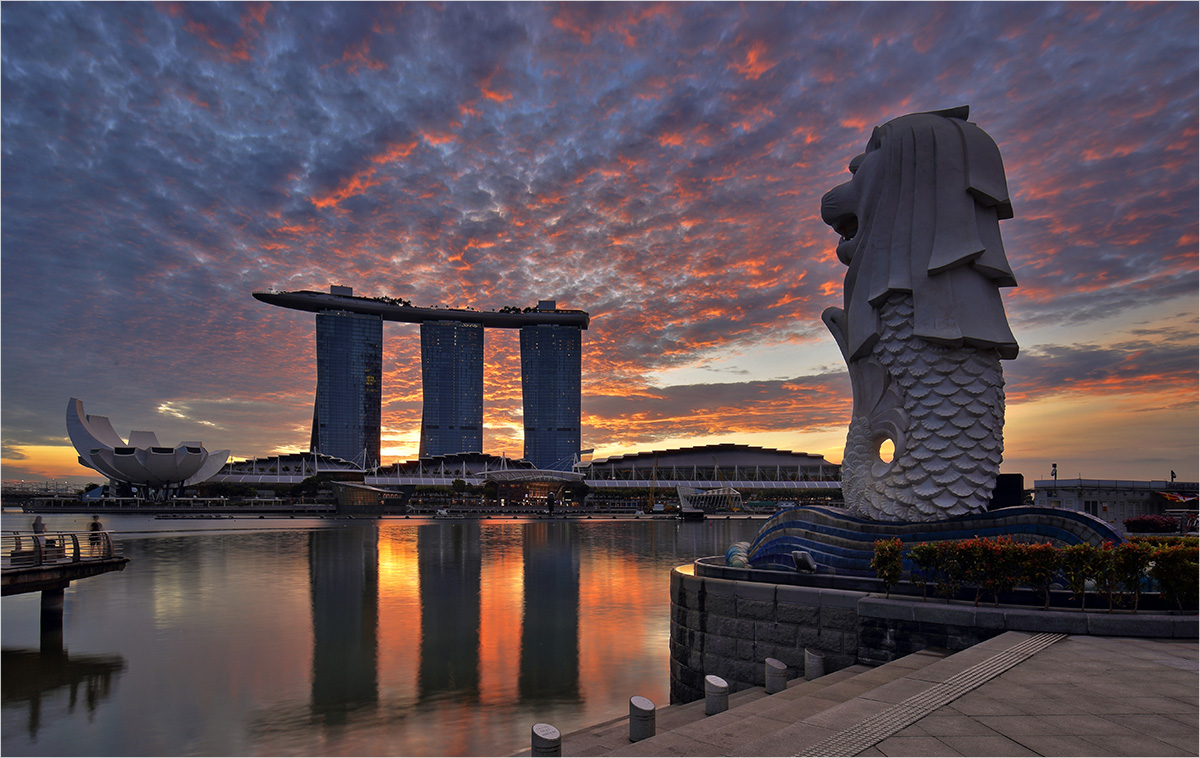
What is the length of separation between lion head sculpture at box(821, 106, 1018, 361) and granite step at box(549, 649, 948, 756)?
351 inches

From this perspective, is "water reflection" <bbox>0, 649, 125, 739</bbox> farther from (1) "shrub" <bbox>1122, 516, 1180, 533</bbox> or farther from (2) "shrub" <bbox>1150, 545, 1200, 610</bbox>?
(1) "shrub" <bbox>1122, 516, 1180, 533</bbox>

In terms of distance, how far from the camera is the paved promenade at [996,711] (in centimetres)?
611

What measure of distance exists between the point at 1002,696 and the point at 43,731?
54.4ft

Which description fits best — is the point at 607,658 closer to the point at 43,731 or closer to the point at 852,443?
the point at 852,443

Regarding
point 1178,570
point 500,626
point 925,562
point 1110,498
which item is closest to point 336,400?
point 1110,498

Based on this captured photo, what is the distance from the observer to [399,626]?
23.0 meters

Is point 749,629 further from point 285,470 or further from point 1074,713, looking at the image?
point 285,470

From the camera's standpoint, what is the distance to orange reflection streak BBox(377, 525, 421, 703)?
55.7 feet

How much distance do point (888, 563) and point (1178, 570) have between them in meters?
3.83

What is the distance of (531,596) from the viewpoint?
95.3ft

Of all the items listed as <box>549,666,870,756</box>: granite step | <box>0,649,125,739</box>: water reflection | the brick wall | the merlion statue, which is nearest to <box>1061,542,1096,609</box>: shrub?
the brick wall

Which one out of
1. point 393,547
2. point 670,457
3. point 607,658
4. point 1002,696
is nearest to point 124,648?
point 607,658

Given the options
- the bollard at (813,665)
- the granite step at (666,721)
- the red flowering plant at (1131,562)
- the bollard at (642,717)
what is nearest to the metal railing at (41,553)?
the granite step at (666,721)

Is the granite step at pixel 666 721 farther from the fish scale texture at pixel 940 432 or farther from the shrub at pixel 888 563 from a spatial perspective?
the fish scale texture at pixel 940 432
